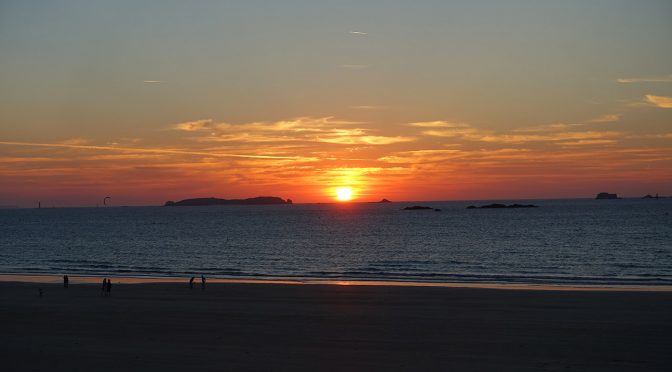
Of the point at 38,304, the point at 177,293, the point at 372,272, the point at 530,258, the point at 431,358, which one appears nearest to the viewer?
the point at 431,358

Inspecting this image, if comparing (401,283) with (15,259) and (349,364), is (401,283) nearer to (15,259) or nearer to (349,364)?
(349,364)

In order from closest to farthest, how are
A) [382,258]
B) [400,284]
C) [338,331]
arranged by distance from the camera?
[338,331], [400,284], [382,258]

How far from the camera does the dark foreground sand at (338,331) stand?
780 inches

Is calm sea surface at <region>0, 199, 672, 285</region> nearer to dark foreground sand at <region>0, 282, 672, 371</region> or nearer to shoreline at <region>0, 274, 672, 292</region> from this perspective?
shoreline at <region>0, 274, 672, 292</region>

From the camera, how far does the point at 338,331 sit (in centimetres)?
2467

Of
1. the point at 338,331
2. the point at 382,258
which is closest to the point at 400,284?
the point at 338,331

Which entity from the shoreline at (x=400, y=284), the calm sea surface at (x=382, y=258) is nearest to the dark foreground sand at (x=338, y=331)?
the shoreline at (x=400, y=284)

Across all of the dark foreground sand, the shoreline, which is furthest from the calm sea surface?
the dark foreground sand

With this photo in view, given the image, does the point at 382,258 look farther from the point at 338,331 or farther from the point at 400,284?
the point at 338,331

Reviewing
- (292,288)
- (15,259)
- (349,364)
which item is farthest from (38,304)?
(15,259)

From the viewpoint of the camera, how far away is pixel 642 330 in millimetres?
24469

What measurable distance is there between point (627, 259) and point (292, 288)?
3787 cm

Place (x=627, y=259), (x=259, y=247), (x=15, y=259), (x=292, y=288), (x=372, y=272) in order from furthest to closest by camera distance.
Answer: (x=259, y=247) < (x=15, y=259) < (x=627, y=259) < (x=372, y=272) < (x=292, y=288)

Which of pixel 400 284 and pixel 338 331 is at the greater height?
pixel 338 331
